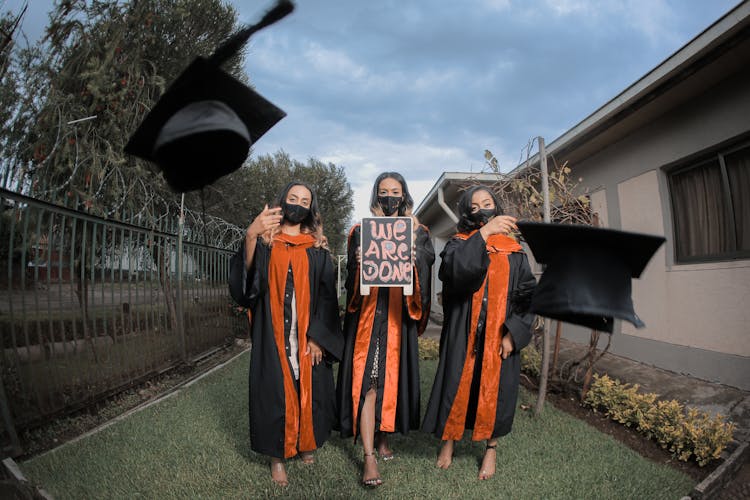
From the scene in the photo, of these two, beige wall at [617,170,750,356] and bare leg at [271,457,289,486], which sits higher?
beige wall at [617,170,750,356]

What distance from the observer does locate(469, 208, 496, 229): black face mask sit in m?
3.18

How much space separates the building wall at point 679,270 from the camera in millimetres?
4527

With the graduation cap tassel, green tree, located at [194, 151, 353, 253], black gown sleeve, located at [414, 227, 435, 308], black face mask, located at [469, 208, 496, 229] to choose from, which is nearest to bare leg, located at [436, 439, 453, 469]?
black gown sleeve, located at [414, 227, 435, 308]

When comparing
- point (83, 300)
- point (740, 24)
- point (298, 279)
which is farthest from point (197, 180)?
point (740, 24)

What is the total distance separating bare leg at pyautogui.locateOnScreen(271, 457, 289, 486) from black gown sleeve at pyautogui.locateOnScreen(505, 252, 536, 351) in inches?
72.3

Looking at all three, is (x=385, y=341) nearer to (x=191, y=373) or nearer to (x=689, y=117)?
(x=191, y=373)

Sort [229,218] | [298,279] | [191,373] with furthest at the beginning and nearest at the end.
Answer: [229,218], [191,373], [298,279]

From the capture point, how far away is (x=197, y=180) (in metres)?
1.73

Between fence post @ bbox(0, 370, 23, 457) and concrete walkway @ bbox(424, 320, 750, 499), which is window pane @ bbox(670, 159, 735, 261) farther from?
fence post @ bbox(0, 370, 23, 457)

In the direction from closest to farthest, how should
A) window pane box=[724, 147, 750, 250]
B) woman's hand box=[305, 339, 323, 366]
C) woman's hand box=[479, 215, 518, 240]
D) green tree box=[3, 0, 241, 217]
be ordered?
woman's hand box=[479, 215, 518, 240]
woman's hand box=[305, 339, 323, 366]
window pane box=[724, 147, 750, 250]
green tree box=[3, 0, 241, 217]

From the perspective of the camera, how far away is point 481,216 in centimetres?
319

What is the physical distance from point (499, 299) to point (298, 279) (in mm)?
1474

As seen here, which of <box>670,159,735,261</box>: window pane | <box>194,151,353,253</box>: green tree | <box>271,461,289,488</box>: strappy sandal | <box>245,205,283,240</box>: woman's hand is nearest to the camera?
<box>245,205,283,240</box>: woman's hand

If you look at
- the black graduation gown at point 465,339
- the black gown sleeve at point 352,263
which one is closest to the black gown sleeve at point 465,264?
the black graduation gown at point 465,339
